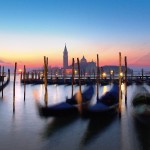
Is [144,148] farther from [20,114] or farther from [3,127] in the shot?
[20,114]

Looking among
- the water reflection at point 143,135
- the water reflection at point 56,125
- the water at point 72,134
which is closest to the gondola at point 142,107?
the water reflection at point 143,135

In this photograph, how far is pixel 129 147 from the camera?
41.3 ft

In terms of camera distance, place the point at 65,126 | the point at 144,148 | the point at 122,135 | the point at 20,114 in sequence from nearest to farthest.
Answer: the point at 144,148 → the point at 122,135 → the point at 65,126 → the point at 20,114

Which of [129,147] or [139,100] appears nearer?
[129,147]

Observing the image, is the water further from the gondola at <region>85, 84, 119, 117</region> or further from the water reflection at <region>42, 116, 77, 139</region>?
the gondola at <region>85, 84, 119, 117</region>

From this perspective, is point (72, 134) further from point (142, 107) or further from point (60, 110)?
point (142, 107)

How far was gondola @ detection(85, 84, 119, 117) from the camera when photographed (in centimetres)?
1563

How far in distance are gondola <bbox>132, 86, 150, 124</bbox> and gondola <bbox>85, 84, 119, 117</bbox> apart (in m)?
1.33

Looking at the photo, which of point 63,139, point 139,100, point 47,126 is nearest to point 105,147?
point 63,139

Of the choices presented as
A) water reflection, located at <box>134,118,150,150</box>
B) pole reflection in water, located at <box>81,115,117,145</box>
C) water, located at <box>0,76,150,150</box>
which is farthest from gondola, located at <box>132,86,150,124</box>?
pole reflection in water, located at <box>81,115,117,145</box>

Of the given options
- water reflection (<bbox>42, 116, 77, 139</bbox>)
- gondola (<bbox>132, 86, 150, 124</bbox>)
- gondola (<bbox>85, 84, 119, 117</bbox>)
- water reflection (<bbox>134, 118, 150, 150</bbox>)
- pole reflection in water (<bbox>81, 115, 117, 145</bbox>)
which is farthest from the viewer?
gondola (<bbox>132, 86, 150, 124</bbox>)

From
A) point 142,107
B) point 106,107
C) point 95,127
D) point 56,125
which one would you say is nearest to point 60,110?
point 56,125

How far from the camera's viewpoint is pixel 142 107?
1778 cm

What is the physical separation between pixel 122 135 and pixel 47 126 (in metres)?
4.63
